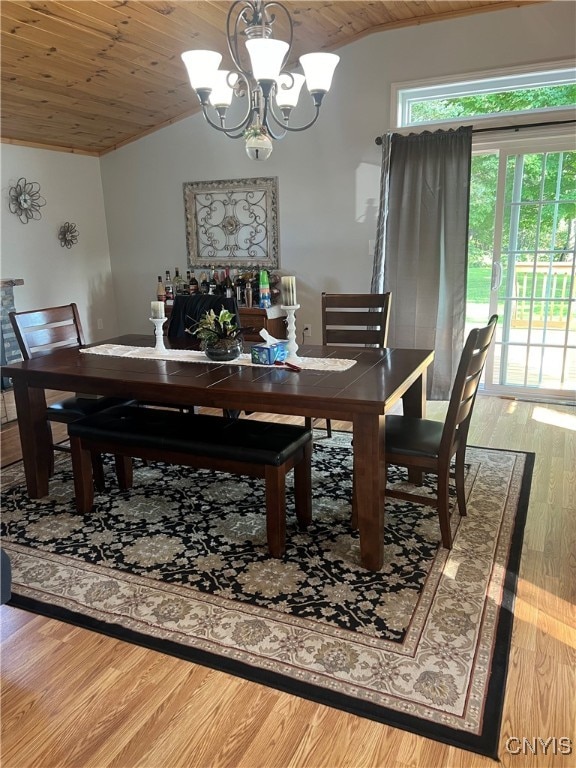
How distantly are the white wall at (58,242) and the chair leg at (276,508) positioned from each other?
12.5 ft

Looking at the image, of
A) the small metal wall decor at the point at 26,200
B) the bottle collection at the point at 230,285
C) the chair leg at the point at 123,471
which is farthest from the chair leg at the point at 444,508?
the small metal wall decor at the point at 26,200

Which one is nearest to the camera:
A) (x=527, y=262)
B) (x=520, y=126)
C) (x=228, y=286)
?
(x=520, y=126)

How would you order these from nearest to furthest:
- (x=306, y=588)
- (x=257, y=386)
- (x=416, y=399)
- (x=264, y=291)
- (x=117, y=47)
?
(x=306, y=588) < (x=257, y=386) < (x=416, y=399) < (x=117, y=47) < (x=264, y=291)

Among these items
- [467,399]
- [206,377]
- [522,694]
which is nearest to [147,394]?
[206,377]

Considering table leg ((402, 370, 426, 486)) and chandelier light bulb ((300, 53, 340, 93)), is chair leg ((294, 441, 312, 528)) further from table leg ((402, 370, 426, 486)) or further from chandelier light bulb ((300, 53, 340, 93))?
chandelier light bulb ((300, 53, 340, 93))

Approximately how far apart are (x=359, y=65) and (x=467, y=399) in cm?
341

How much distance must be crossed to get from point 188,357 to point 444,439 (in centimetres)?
141

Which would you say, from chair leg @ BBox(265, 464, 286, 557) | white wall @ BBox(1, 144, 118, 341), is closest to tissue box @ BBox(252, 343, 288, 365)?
chair leg @ BBox(265, 464, 286, 557)

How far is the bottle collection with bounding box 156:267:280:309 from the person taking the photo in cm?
498

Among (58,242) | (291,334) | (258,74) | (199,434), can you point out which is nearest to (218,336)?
(291,334)

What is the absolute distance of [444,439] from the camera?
232cm

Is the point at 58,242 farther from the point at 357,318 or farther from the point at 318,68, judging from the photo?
the point at 318,68

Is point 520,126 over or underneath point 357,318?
over

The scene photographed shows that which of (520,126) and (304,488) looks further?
(520,126)
